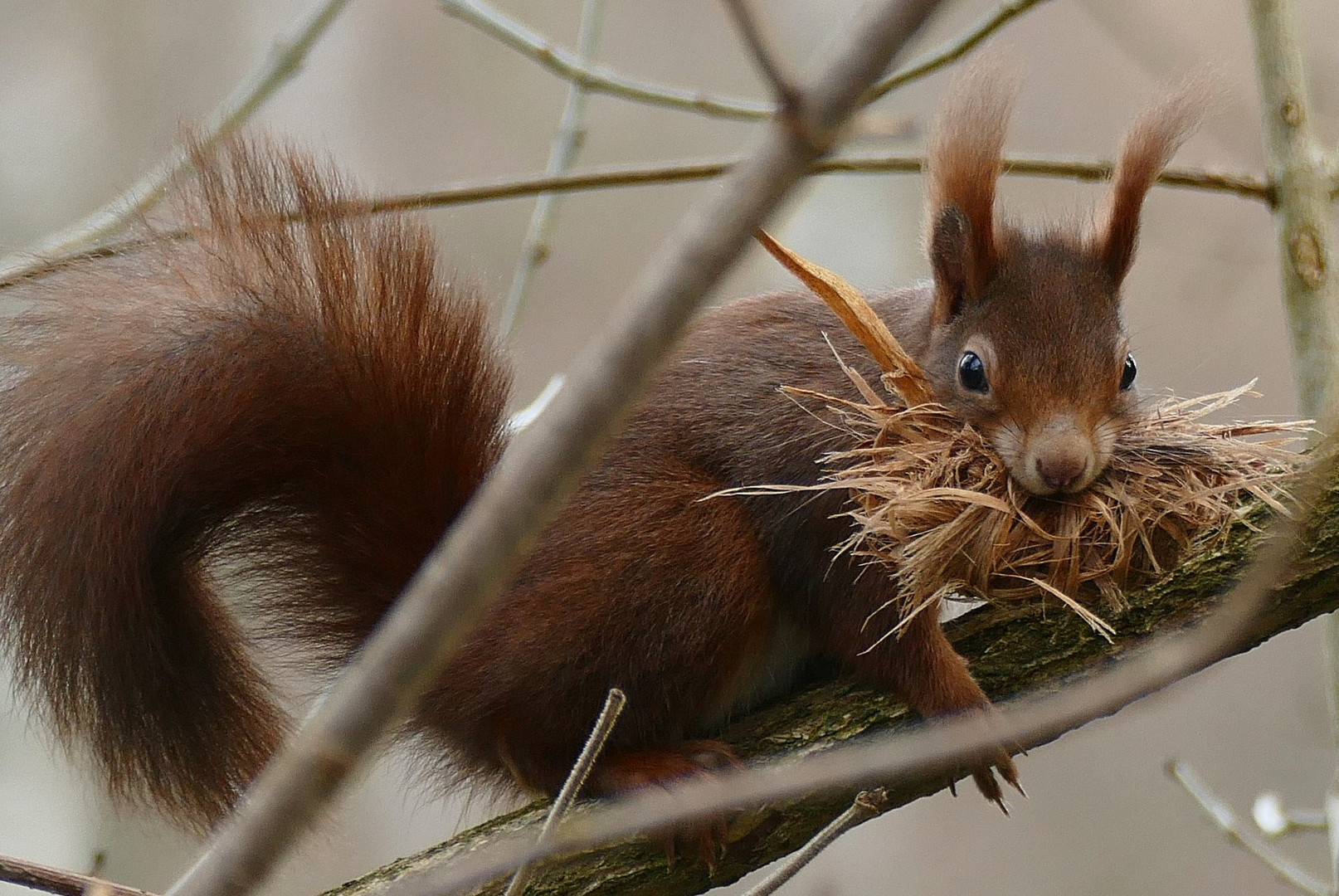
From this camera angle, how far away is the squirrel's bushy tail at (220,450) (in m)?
1.89

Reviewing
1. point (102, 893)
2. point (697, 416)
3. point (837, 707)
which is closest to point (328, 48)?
point (697, 416)

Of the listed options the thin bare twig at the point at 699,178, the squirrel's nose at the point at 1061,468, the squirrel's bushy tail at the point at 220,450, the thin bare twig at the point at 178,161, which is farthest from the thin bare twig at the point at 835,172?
the squirrel's nose at the point at 1061,468

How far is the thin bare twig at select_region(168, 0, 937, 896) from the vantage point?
743 millimetres

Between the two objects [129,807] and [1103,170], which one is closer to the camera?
[129,807]

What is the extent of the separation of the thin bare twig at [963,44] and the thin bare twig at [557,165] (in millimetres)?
659

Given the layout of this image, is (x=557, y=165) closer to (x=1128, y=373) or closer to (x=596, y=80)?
(x=596, y=80)

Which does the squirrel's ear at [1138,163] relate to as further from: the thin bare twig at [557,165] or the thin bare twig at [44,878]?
the thin bare twig at [44,878]

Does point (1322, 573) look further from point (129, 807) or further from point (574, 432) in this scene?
point (129, 807)

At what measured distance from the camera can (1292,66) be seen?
2.50 meters

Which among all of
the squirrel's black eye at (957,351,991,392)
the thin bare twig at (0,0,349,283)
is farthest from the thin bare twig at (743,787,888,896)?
the thin bare twig at (0,0,349,283)

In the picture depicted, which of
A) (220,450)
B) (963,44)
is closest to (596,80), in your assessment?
(963,44)

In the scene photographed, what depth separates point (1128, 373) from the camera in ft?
7.57

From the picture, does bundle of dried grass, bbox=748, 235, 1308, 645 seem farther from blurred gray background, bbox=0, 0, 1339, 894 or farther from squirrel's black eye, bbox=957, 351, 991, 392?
blurred gray background, bbox=0, 0, 1339, 894

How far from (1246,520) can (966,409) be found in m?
0.46
